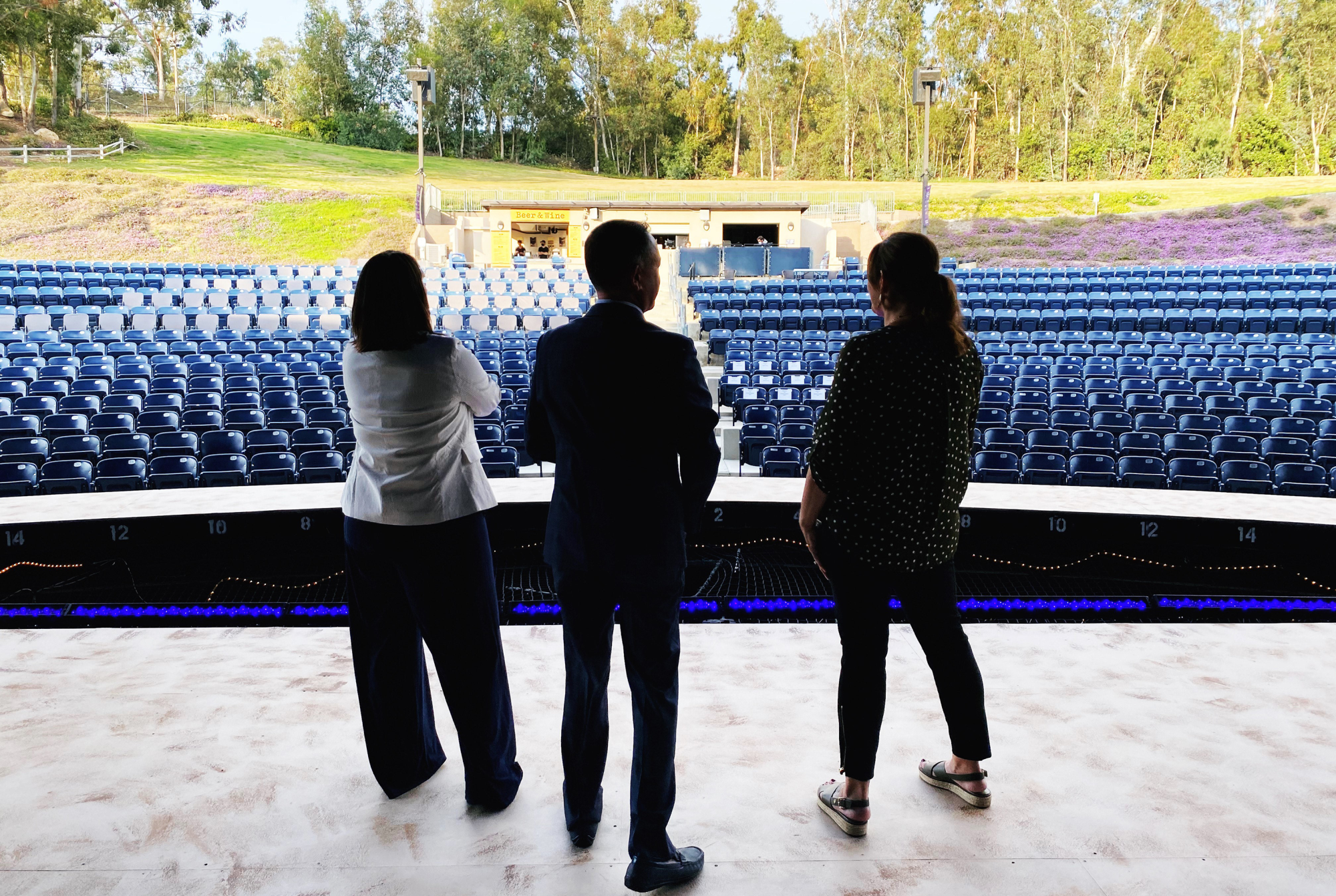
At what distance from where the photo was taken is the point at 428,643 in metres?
2.28

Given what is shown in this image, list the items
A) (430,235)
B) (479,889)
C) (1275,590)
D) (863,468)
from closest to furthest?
(479,889), (863,468), (1275,590), (430,235)

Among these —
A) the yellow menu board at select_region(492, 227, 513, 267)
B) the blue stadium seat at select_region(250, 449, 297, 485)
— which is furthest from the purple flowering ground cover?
the blue stadium seat at select_region(250, 449, 297, 485)

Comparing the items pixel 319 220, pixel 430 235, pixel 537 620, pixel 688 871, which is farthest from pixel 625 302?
pixel 319 220

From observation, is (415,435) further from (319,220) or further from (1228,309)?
(319,220)

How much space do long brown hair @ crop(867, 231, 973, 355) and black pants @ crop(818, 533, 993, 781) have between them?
0.58 meters

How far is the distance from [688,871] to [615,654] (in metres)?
1.55

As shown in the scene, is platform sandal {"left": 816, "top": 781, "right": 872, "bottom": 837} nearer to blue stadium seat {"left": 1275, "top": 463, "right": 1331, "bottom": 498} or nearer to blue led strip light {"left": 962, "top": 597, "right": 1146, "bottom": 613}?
blue led strip light {"left": 962, "top": 597, "right": 1146, "bottom": 613}

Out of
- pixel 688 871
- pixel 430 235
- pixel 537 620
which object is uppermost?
pixel 430 235

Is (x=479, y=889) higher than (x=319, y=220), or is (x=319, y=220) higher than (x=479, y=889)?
(x=319, y=220)

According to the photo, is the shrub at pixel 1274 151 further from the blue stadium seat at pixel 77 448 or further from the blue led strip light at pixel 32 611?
the blue led strip light at pixel 32 611

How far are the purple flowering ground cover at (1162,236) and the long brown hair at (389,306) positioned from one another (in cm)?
3175

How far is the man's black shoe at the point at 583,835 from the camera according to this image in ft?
7.00

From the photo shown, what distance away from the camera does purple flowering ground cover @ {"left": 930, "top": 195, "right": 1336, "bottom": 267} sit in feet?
97.6

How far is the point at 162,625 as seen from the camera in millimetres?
3859
